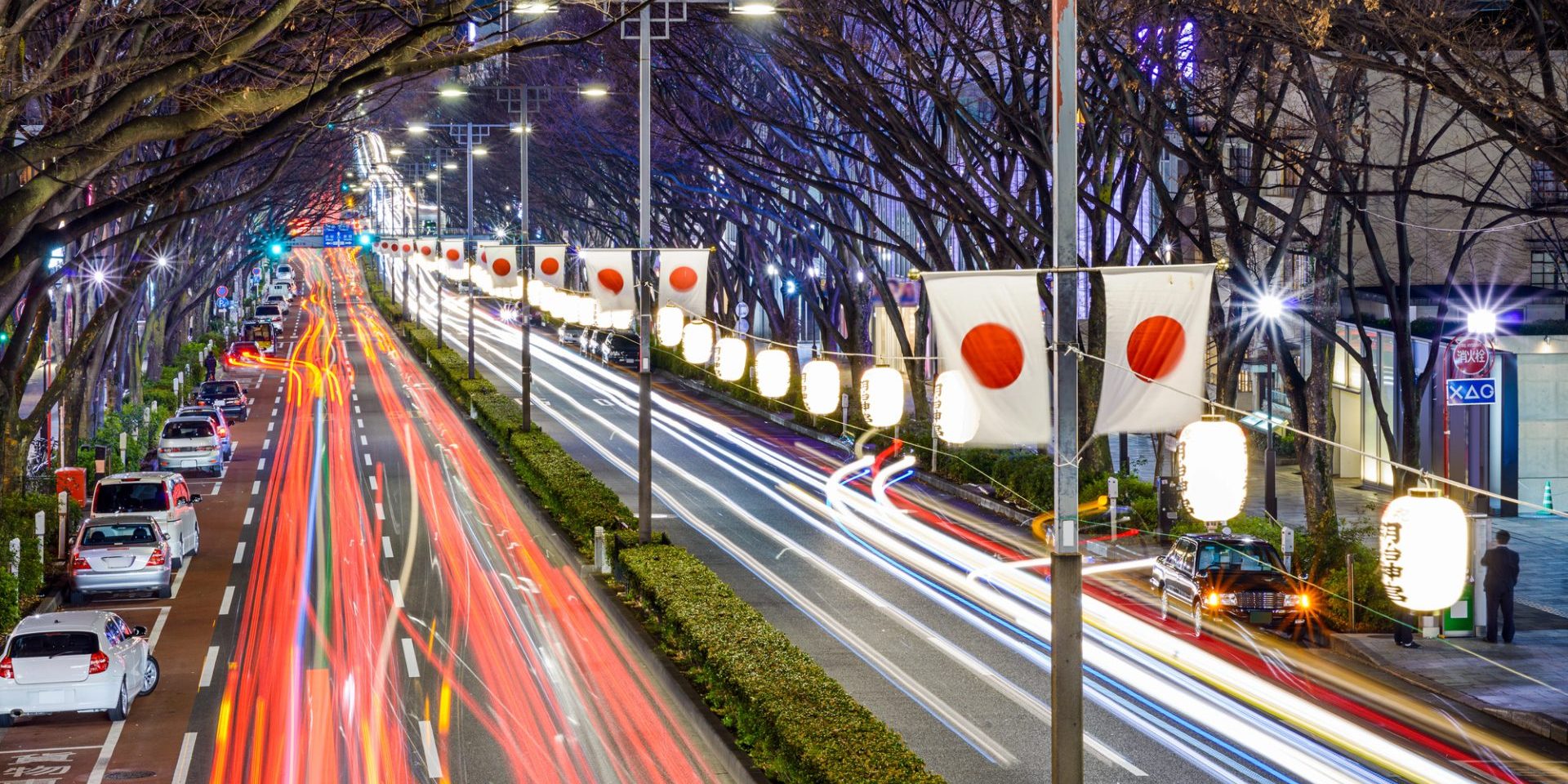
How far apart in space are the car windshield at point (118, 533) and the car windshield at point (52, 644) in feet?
23.5

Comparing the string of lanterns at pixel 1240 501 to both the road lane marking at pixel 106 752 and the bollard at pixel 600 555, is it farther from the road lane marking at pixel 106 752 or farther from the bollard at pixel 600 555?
the road lane marking at pixel 106 752

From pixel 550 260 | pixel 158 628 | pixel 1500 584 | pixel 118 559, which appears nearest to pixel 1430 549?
pixel 1500 584

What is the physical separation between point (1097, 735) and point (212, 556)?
18.4 meters

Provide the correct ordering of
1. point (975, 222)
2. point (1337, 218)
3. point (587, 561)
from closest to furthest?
point (1337, 218) < point (587, 561) < point (975, 222)

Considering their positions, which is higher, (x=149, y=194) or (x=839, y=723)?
(x=149, y=194)

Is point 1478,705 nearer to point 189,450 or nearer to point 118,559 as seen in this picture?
point 118,559

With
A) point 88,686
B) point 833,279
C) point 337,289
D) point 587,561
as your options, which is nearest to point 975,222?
point 587,561

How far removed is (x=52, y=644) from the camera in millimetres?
18453

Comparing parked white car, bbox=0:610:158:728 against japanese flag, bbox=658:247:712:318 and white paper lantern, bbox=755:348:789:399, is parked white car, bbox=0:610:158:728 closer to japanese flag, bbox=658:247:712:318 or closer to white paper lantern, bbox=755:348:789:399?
japanese flag, bbox=658:247:712:318

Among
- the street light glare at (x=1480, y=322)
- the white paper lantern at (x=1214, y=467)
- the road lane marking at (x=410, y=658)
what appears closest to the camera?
the white paper lantern at (x=1214, y=467)

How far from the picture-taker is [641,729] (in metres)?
18.2

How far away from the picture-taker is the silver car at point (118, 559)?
25203 mm

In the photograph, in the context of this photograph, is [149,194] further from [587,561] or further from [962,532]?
[962,532]

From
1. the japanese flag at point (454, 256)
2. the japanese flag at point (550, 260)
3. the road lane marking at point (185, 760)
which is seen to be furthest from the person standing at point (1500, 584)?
the japanese flag at point (454, 256)
